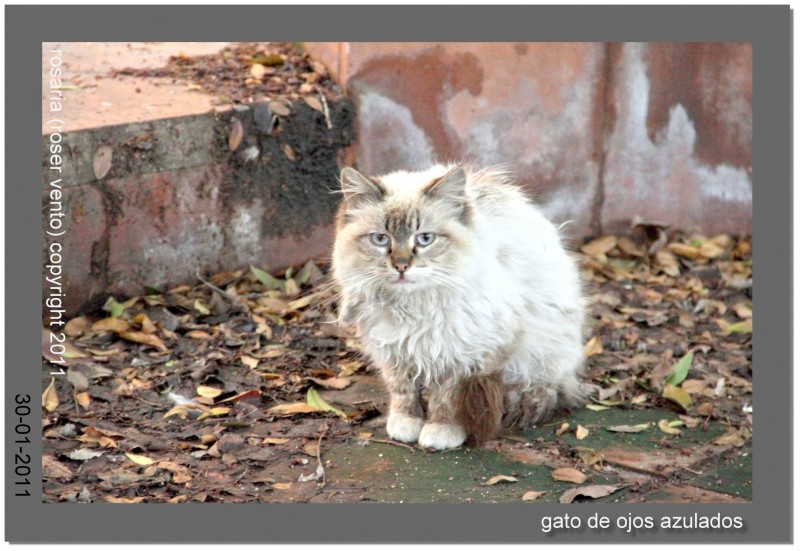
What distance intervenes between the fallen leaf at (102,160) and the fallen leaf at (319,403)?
5.53ft

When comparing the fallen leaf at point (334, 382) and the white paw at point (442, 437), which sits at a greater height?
the fallen leaf at point (334, 382)

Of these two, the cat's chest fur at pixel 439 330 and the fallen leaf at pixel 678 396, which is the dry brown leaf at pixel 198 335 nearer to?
the cat's chest fur at pixel 439 330

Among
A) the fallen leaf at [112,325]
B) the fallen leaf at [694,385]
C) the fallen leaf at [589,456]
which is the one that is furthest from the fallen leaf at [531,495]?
the fallen leaf at [112,325]

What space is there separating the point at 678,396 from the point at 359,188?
6.38ft

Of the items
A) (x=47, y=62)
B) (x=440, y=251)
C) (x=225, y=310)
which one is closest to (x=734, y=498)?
(x=440, y=251)

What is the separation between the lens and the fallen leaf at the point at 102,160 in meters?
5.61

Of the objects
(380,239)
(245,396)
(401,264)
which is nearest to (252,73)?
(245,396)

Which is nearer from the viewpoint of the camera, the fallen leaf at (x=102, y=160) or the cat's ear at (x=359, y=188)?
the cat's ear at (x=359, y=188)

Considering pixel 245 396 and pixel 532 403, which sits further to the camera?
pixel 245 396

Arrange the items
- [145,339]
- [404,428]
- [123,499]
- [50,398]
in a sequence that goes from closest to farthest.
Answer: [123,499]
[404,428]
[50,398]
[145,339]

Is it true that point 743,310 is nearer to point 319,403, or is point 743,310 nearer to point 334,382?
point 334,382

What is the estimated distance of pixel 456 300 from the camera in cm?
432

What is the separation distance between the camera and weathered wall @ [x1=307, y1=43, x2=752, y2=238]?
251 inches

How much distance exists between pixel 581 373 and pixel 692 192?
2.40 meters
